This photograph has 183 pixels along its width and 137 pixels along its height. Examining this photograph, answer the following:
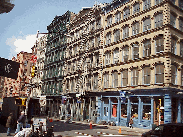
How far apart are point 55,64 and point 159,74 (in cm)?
3057

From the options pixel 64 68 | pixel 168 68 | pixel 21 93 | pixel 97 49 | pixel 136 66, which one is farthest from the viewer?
pixel 21 93

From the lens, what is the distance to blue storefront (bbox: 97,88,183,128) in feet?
85.3

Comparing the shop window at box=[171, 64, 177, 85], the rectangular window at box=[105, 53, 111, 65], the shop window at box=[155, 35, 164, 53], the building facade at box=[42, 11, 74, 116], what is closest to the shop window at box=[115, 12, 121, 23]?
the rectangular window at box=[105, 53, 111, 65]

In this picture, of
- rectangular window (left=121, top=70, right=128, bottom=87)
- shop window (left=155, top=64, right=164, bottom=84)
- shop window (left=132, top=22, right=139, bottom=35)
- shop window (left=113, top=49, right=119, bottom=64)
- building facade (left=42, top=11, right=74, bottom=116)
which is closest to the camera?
shop window (left=155, top=64, right=164, bottom=84)

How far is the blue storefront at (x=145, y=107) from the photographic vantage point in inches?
1024

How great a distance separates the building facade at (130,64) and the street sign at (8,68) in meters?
16.0

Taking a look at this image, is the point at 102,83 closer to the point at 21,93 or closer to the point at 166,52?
the point at 166,52

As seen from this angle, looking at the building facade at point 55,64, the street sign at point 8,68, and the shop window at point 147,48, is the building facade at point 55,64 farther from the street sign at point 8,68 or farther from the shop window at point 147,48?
the street sign at point 8,68

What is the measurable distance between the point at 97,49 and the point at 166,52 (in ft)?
49.3

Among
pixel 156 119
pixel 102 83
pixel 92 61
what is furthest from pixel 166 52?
pixel 92 61

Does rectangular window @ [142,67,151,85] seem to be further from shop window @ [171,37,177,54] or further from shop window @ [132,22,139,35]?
shop window @ [132,22,139,35]

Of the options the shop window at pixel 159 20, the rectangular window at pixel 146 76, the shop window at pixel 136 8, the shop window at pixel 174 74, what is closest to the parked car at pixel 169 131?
the shop window at pixel 174 74

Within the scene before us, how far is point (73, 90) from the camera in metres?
44.2

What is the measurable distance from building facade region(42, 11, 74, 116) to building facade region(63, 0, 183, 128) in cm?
581
